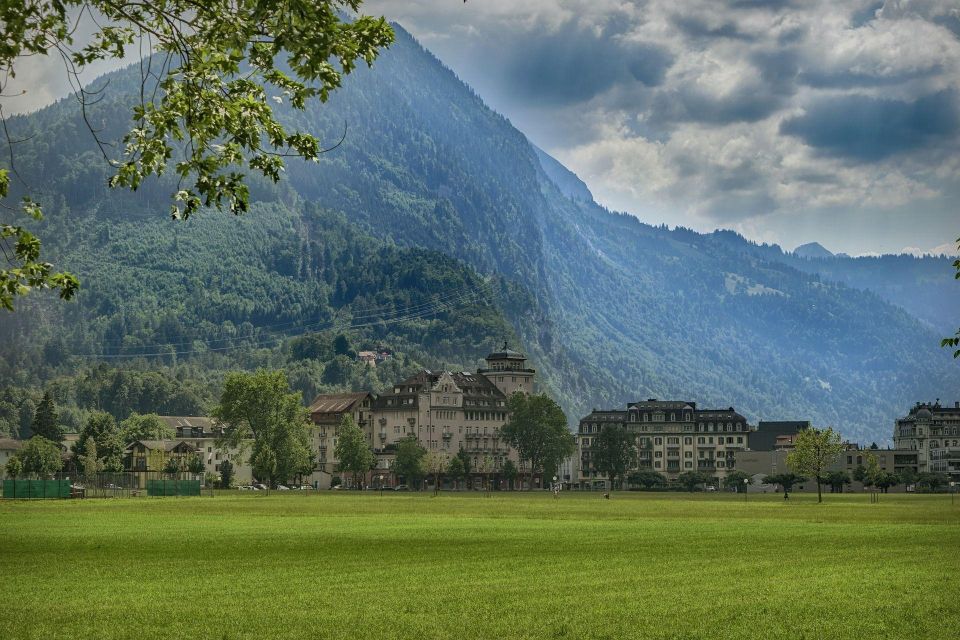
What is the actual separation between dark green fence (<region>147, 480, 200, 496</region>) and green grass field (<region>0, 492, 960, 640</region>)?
83940mm

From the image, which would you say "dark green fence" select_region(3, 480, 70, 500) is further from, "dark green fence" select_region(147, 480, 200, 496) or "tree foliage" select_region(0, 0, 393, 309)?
"tree foliage" select_region(0, 0, 393, 309)

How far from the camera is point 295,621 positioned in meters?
28.0

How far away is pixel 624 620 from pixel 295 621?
7.38 metres

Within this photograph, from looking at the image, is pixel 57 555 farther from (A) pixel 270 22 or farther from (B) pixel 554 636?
(A) pixel 270 22

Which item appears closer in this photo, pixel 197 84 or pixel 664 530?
pixel 197 84

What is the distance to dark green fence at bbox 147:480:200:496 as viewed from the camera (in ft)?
487

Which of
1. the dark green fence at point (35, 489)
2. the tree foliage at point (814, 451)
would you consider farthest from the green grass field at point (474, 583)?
the tree foliage at point (814, 451)

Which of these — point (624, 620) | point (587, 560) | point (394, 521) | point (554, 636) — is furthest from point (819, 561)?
point (394, 521)

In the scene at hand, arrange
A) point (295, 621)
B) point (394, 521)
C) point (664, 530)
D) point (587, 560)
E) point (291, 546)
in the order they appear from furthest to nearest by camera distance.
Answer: point (394, 521) → point (664, 530) → point (291, 546) → point (587, 560) → point (295, 621)

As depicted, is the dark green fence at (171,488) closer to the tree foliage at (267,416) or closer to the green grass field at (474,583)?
the tree foliage at (267,416)

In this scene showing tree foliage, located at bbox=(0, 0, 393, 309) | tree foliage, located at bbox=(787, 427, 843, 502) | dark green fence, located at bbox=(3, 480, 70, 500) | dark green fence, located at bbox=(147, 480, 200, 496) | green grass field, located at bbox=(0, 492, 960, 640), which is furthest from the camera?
tree foliage, located at bbox=(787, 427, 843, 502)

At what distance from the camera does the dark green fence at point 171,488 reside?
148 metres

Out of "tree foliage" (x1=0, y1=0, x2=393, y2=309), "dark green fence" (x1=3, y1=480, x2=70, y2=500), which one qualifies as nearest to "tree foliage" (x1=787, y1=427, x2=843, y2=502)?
"dark green fence" (x1=3, y1=480, x2=70, y2=500)

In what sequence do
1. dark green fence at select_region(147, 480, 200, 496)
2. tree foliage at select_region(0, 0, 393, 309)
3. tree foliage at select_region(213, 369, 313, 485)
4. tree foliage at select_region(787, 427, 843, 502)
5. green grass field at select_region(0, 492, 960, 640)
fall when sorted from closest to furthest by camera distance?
1. tree foliage at select_region(0, 0, 393, 309)
2. green grass field at select_region(0, 492, 960, 640)
3. dark green fence at select_region(147, 480, 200, 496)
4. tree foliage at select_region(787, 427, 843, 502)
5. tree foliage at select_region(213, 369, 313, 485)
